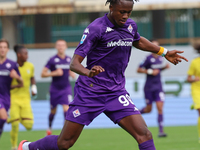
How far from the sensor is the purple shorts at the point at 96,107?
5391mm

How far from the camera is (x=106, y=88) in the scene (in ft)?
17.8

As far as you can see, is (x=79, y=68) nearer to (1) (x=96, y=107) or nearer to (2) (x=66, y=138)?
(1) (x=96, y=107)

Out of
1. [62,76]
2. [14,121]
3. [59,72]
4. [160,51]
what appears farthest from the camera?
[62,76]

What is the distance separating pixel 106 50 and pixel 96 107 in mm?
709

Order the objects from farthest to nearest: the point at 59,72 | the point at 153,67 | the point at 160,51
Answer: the point at 153,67
the point at 59,72
the point at 160,51

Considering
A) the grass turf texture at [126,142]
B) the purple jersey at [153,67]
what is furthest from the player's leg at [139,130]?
the purple jersey at [153,67]

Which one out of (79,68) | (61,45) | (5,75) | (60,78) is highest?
(79,68)

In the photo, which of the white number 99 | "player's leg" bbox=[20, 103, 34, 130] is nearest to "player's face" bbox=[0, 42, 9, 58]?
"player's leg" bbox=[20, 103, 34, 130]

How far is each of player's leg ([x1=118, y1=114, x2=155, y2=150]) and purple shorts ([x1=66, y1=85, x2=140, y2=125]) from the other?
0.07 m

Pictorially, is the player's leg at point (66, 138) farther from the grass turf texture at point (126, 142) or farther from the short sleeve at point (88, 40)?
the grass turf texture at point (126, 142)

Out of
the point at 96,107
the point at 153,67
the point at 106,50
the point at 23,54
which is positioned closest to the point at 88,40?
the point at 106,50

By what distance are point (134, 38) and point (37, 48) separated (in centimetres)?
1242

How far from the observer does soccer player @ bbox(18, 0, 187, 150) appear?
527 centimetres

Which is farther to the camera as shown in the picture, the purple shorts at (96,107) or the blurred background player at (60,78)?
the blurred background player at (60,78)
